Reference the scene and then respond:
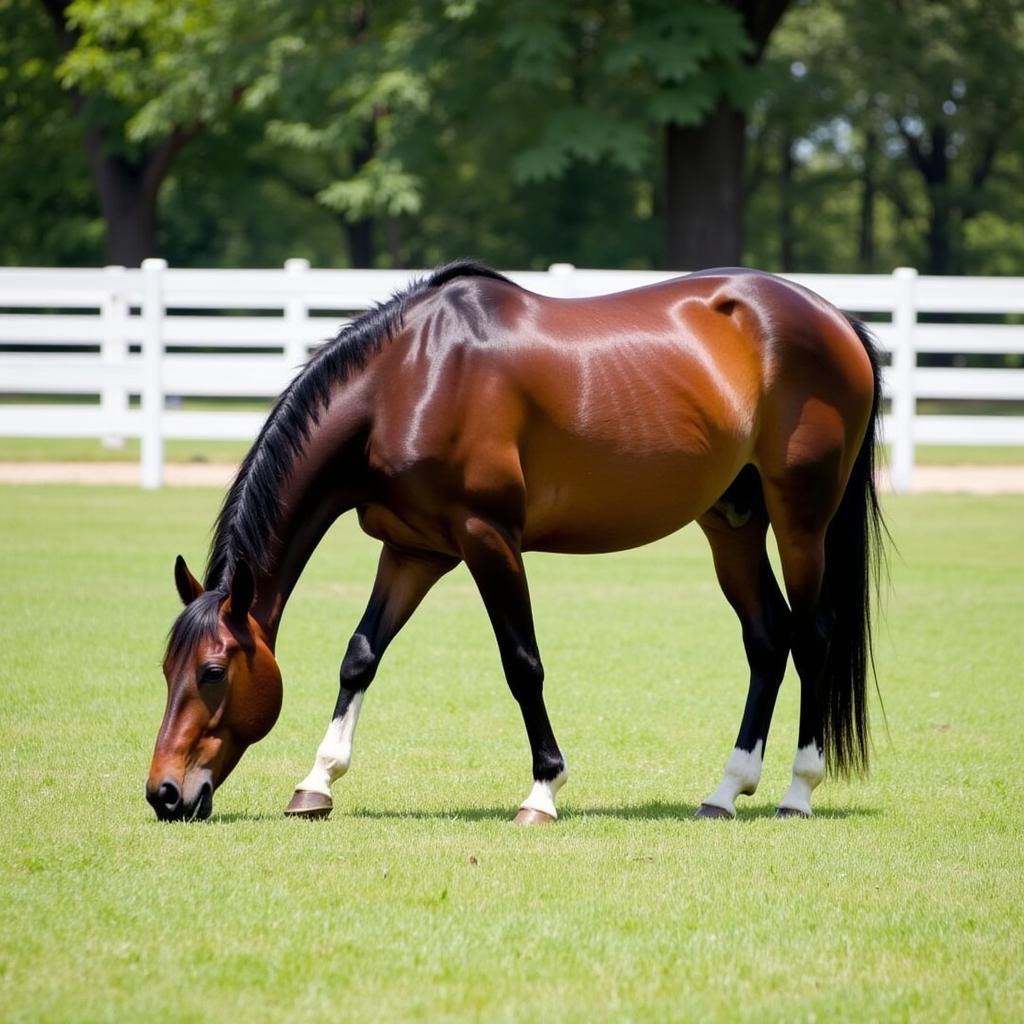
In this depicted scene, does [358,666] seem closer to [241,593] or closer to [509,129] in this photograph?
[241,593]

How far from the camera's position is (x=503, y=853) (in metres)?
5.29

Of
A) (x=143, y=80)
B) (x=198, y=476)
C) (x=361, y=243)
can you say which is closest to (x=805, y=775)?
(x=198, y=476)

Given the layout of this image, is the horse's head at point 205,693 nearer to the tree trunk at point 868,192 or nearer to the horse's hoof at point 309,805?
the horse's hoof at point 309,805

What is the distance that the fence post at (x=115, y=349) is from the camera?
63.1ft

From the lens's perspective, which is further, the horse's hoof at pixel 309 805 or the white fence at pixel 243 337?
the white fence at pixel 243 337

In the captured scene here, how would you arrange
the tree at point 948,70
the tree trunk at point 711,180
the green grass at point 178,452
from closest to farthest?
the green grass at point 178,452
the tree trunk at point 711,180
the tree at point 948,70

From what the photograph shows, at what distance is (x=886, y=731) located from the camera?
7.47m

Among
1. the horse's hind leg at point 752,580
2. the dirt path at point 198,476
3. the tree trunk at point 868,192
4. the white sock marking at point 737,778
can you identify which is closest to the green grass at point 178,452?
the dirt path at point 198,476

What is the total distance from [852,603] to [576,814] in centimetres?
153

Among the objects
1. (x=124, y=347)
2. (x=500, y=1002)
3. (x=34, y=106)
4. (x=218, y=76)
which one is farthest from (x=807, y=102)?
(x=500, y=1002)

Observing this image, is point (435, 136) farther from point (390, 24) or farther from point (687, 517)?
point (687, 517)

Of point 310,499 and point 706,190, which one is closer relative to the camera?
point 310,499

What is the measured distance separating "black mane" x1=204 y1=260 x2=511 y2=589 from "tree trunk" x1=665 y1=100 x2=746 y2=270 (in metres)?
21.6

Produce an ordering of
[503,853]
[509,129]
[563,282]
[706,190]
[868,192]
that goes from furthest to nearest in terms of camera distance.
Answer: [868,192] < [509,129] < [706,190] < [563,282] < [503,853]
